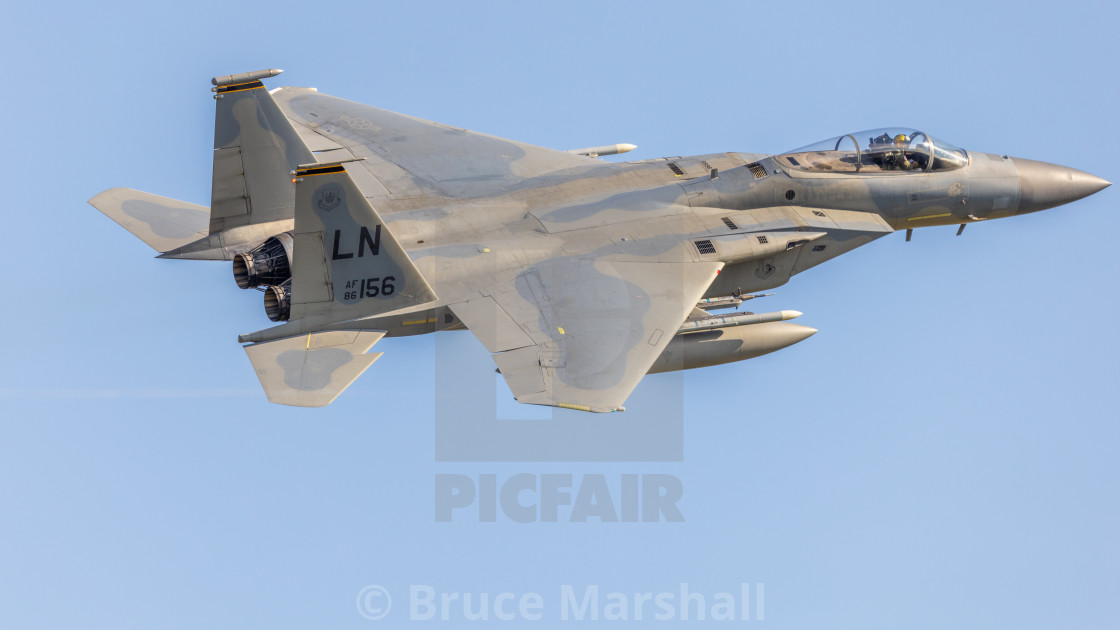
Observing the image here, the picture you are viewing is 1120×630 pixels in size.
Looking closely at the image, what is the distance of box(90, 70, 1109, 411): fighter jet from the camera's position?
2266 cm

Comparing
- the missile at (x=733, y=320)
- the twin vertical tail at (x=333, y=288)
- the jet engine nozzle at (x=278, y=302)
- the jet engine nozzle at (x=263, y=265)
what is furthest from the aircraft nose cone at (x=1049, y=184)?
the jet engine nozzle at (x=278, y=302)

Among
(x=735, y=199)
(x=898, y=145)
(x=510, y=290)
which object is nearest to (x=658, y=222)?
(x=735, y=199)

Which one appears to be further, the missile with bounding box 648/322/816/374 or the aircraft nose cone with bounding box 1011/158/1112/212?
the aircraft nose cone with bounding box 1011/158/1112/212

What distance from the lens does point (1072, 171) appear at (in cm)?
2862

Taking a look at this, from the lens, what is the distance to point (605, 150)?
30688 millimetres

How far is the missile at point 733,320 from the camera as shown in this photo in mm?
24656

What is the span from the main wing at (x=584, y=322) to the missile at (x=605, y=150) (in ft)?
19.3

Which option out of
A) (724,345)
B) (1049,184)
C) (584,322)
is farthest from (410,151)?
(1049,184)

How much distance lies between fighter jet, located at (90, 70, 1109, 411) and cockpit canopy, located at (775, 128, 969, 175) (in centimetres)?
3

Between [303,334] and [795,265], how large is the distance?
29.8ft

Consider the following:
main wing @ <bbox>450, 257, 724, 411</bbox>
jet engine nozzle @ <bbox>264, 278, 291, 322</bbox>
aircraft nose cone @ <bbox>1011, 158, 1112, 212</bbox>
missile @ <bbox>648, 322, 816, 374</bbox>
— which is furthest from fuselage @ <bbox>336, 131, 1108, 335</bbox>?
jet engine nozzle @ <bbox>264, 278, 291, 322</bbox>

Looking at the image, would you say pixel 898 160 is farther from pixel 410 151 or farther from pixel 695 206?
pixel 410 151

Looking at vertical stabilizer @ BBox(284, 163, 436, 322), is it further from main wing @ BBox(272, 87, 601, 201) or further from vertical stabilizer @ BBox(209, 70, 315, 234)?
main wing @ BBox(272, 87, 601, 201)

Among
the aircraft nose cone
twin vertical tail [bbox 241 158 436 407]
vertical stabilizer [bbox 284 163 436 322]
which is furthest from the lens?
the aircraft nose cone
